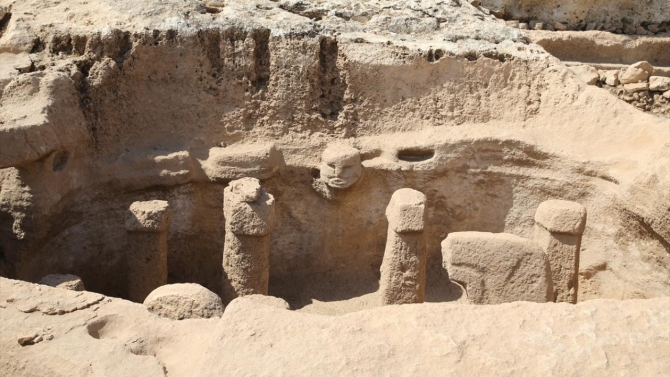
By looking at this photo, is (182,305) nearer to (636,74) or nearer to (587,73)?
(587,73)

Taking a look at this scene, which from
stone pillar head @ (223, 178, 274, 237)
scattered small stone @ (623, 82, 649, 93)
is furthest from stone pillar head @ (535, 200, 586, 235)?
scattered small stone @ (623, 82, 649, 93)

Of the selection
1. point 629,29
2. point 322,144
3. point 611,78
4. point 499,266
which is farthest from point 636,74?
point 499,266

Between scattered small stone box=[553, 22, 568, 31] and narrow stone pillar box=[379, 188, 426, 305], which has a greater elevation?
scattered small stone box=[553, 22, 568, 31]

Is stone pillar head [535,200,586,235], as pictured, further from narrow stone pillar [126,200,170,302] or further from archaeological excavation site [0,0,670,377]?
narrow stone pillar [126,200,170,302]

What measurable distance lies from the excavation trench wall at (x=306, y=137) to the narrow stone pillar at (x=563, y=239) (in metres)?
0.62

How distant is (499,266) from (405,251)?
80 centimetres

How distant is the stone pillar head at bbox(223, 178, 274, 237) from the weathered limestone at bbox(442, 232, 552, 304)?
124 cm

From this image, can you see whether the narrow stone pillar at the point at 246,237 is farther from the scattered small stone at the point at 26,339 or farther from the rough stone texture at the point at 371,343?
the scattered small stone at the point at 26,339

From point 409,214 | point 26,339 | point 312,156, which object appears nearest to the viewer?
point 26,339

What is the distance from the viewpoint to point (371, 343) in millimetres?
2902

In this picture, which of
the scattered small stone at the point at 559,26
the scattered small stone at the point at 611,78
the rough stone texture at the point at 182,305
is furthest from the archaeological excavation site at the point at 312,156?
the scattered small stone at the point at 559,26

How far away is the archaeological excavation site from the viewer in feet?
16.5

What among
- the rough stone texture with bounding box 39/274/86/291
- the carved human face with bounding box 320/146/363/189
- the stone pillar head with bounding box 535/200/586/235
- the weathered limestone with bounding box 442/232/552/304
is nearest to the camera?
the weathered limestone with bounding box 442/232/552/304

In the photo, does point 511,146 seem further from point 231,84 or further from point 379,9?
point 231,84
